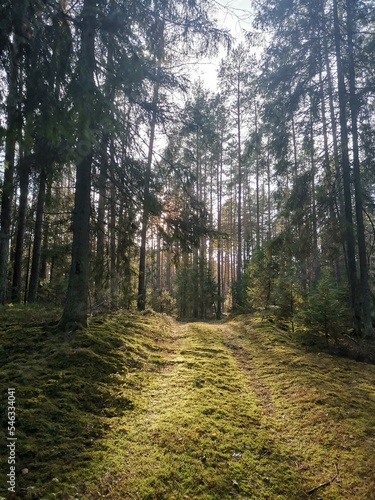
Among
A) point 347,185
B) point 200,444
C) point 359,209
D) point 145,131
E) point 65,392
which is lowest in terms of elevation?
point 200,444

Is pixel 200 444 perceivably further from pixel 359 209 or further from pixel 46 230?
pixel 46 230

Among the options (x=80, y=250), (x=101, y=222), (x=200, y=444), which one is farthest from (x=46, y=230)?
(x=200, y=444)

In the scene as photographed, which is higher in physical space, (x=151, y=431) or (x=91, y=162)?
(x=91, y=162)

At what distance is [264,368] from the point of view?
249 inches

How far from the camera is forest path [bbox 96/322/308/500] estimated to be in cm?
272

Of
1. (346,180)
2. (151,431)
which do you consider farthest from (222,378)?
(346,180)

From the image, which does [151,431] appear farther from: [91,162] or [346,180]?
[346,180]

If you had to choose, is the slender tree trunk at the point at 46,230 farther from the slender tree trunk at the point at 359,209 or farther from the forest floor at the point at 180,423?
the slender tree trunk at the point at 359,209

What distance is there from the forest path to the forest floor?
0.01 metres

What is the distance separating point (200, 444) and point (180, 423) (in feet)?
1.49

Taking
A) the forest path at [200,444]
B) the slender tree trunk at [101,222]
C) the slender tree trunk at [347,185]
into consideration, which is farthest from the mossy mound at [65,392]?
the slender tree trunk at [347,185]

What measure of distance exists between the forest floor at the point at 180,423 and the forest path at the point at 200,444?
0.01m

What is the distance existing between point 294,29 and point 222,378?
10199mm

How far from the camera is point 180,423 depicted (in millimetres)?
3707
